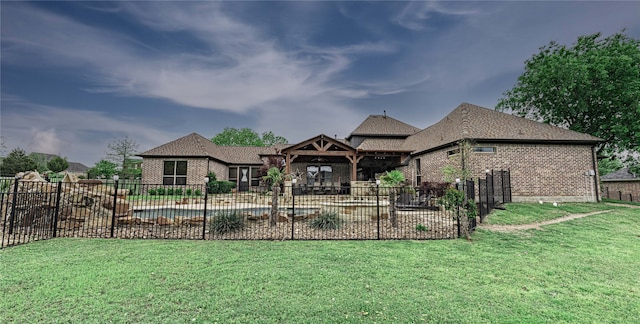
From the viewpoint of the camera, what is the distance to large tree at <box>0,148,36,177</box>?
27.5 metres

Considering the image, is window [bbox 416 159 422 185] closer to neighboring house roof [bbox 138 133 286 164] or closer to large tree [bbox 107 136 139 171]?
neighboring house roof [bbox 138 133 286 164]

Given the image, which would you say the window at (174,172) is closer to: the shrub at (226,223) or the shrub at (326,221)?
the shrub at (226,223)

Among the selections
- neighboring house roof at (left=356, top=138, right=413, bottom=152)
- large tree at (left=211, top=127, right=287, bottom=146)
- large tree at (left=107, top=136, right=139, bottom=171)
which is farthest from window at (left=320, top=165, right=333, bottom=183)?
large tree at (left=211, top=127, right=287, bottom=146)

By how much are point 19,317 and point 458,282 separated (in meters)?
5.43

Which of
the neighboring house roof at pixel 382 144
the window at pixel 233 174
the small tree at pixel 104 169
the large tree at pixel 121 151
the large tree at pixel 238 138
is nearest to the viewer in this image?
the neighboring house roof at pixel 382 144

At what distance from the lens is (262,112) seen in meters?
27.9

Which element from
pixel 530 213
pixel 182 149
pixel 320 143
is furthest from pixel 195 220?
pixel 182 149

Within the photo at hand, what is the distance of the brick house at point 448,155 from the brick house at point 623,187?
15.0 m

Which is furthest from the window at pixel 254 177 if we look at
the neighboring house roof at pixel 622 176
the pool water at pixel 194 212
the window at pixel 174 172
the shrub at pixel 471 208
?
the neighboring house roof at pixel 622 176

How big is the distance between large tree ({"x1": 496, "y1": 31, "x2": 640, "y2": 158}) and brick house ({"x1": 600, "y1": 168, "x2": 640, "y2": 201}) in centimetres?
759

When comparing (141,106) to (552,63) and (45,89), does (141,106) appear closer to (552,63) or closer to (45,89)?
(45,89)

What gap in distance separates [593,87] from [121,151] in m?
38.1

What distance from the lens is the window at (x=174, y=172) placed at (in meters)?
19.0

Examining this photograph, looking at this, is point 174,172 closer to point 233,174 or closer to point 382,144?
point 233,174
